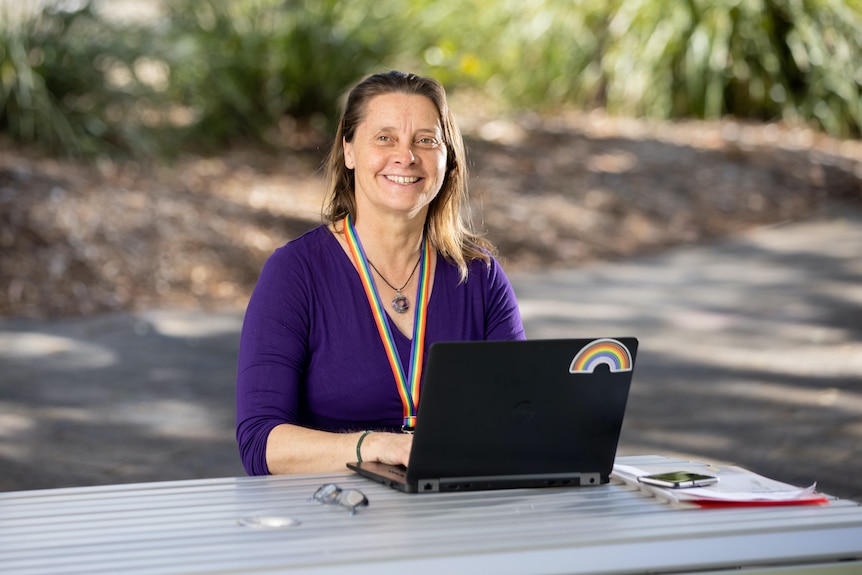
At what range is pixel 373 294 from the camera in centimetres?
319

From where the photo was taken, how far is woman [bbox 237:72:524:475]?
306cm

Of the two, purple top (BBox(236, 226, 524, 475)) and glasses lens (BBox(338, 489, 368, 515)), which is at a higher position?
purple top (BBox(236, 226, 524, 475))

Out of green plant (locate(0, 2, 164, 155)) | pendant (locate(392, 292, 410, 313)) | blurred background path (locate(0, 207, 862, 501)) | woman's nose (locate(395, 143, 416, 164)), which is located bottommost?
blurred background path (locate(0, 207, 862, 501))

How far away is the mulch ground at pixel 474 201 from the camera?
27.2 ft

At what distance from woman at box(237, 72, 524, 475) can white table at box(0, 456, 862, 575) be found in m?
0.58

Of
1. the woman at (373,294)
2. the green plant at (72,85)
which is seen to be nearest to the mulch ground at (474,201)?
the green plant at (72,85)

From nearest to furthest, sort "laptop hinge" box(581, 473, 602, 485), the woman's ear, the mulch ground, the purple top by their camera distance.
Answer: "laptop hinge" box(581, 473, 602, 485)
the purple top
the woman's ear
the mulch ground

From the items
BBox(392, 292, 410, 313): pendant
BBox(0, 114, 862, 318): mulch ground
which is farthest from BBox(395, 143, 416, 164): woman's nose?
BBox(0, 114, 862, 318): mulch ground

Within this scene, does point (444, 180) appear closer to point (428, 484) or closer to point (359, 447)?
point (359, 447)

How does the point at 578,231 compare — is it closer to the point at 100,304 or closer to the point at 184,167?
the point at 184,167

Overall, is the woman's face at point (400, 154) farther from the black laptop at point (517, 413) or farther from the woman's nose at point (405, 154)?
the black laptop at point (517, 413)

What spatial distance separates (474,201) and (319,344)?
18.0ft

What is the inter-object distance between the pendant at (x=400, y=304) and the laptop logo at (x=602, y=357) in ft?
3.06

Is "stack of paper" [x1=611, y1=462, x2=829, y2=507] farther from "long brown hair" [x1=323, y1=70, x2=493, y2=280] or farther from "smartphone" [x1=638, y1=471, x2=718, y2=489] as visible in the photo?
"long brown hair" [x1=323, y1=70, x2=493, y2=280]
